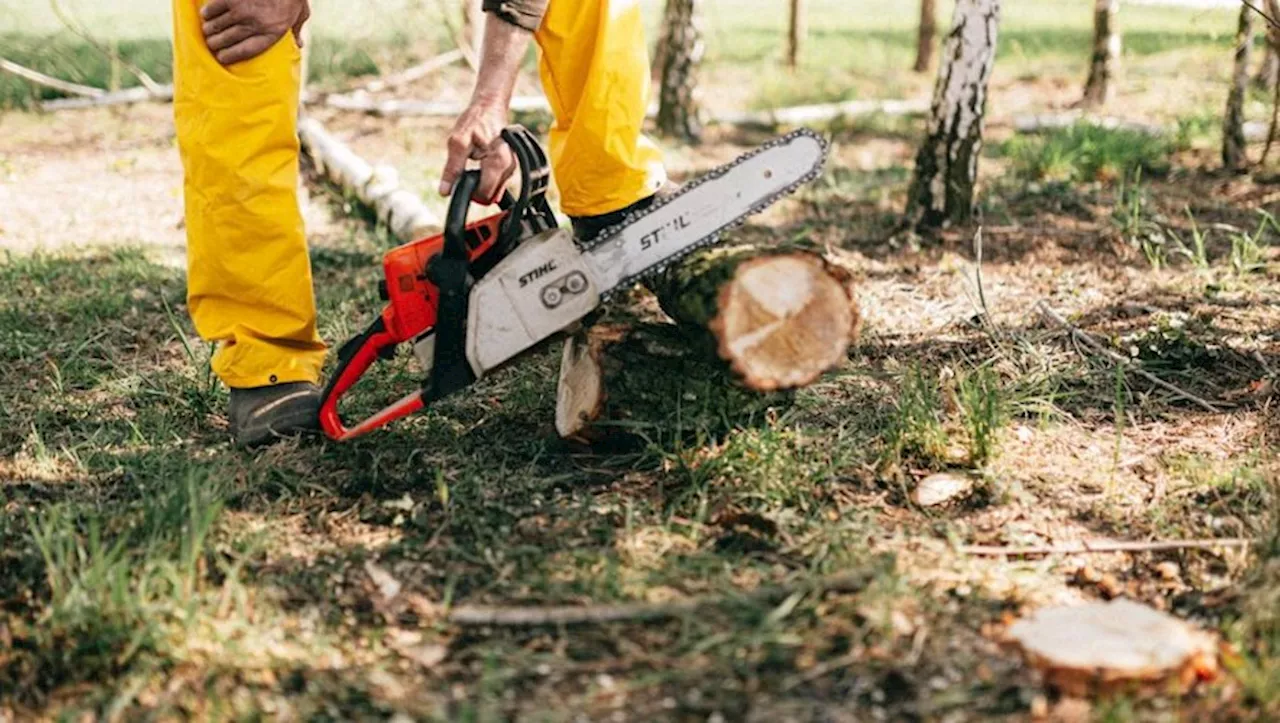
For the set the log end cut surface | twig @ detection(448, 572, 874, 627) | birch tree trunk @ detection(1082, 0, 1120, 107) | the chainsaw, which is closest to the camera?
twig @ detection(448, 572, 874, 627)

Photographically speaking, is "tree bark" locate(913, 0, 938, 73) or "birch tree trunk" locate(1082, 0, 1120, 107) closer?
"birch tree trunk" locate(1082, 0, 1120, 107)

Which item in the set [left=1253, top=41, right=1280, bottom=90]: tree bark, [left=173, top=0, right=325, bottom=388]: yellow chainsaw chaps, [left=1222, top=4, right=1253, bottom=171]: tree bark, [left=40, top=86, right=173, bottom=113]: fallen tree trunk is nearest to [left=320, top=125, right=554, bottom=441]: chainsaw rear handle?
[left=173, top=0, right=325, bottom=388]: yellow chainsaw chaps

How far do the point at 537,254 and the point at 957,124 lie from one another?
2436 mm

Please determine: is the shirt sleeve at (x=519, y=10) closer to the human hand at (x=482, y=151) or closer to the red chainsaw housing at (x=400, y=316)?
the human hand at (x=482, y=151)

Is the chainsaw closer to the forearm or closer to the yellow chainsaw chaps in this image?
the forearm

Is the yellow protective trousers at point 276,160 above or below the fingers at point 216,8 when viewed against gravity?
below

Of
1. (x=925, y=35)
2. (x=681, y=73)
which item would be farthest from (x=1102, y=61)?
(x=681, y=73)

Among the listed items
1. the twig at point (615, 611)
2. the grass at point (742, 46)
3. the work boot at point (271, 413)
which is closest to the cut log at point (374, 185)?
the work boot at point (271, 413)

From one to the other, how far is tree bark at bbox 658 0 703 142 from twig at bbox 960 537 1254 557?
4.60 m

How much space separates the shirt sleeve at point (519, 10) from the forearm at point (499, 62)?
15 millimetres

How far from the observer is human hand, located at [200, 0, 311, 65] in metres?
2.66

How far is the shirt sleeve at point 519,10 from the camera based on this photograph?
2.69m

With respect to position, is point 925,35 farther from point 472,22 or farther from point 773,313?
point 773,313

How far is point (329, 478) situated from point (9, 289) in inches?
80.8
